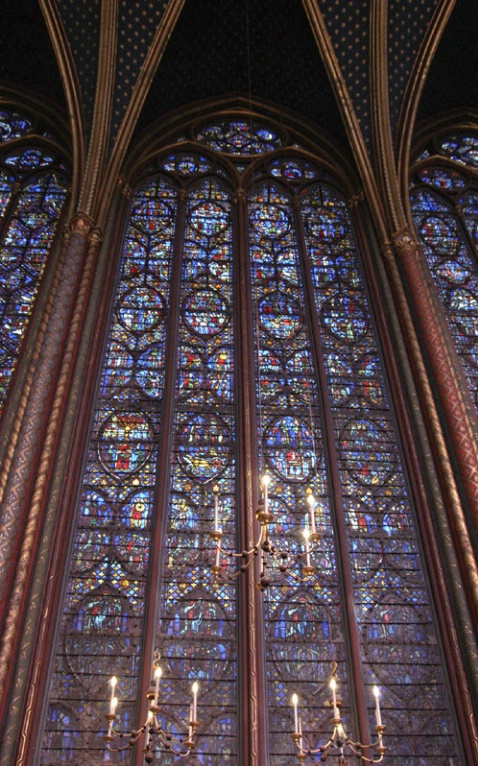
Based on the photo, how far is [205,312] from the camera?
39.1ft

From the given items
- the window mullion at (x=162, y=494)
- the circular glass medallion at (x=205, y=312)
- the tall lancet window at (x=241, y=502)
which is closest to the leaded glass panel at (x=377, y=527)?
the tall lancet window at (x=241, y=502)

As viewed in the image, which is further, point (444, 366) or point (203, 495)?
point (444, 366)

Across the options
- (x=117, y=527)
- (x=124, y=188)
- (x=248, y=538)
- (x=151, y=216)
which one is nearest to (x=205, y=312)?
(x=151, y=216)

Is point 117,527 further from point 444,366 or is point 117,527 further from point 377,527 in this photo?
point 444,366

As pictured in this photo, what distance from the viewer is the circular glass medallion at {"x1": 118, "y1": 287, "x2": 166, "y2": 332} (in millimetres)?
11670

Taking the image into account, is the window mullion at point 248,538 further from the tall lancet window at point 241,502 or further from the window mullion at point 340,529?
the window mullion at point 340,529

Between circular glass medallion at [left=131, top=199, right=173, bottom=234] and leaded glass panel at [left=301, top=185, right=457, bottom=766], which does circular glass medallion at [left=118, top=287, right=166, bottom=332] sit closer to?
circular glass medallion at [left=131, top=199, right=173, bottom=234]

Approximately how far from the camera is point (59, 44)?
13.0 meters

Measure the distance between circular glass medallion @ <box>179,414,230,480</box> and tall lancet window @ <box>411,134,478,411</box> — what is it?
11.3 ft

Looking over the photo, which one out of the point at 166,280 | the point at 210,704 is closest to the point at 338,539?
the point at 210,704

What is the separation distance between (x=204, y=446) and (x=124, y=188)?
5.26 metres

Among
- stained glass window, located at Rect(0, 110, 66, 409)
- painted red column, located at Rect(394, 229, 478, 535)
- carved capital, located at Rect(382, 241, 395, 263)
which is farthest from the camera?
carved capital, located at Rect(382, 241, 395, 263)

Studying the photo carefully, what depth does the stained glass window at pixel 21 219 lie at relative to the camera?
11.4 meters

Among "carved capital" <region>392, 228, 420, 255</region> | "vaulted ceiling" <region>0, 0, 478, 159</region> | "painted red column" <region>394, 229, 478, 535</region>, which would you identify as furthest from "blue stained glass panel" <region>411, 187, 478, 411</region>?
"vaulted ceiling" <region>0, 0, 478, 159</region>
